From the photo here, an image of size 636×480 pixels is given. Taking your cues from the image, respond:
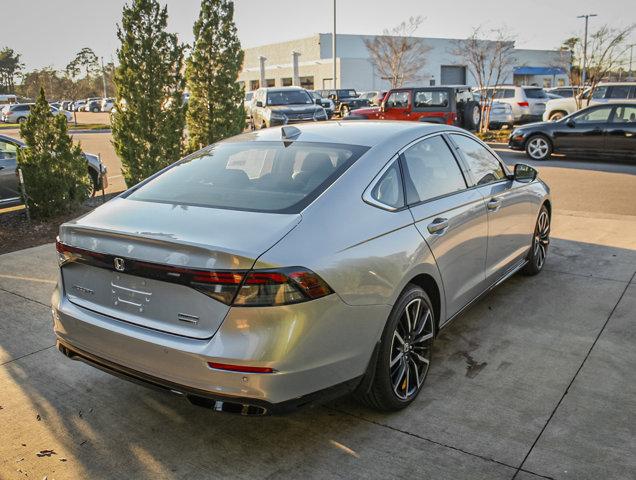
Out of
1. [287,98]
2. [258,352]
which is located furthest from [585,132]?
[258,352]

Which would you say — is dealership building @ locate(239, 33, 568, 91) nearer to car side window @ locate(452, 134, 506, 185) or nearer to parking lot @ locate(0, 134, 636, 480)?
car side window @ locate(452, 134, 506, 185)

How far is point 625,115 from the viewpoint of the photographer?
1422cm

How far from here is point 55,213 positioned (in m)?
8.92

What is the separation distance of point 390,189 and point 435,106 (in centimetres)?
1510

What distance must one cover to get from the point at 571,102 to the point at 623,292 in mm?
19073

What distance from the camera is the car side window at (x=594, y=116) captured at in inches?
568

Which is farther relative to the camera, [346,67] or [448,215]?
[346,67]

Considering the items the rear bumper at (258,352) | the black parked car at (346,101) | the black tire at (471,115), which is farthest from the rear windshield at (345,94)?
the rear bumper at (258,352)

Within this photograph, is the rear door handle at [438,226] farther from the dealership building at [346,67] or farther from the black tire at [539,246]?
the dealership building at [346,67]

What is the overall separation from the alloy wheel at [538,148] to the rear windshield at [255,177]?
12.9 meters

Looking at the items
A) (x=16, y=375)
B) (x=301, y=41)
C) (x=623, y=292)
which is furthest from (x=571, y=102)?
(x=301, y=41)

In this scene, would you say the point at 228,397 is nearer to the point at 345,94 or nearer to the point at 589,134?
the point at 589,134

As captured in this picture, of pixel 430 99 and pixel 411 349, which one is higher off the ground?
pixel 430 99

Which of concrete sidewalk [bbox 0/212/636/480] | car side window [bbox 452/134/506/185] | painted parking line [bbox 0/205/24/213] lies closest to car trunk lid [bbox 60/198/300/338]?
concrete sidewalk [bbox 0/212/636/480]
